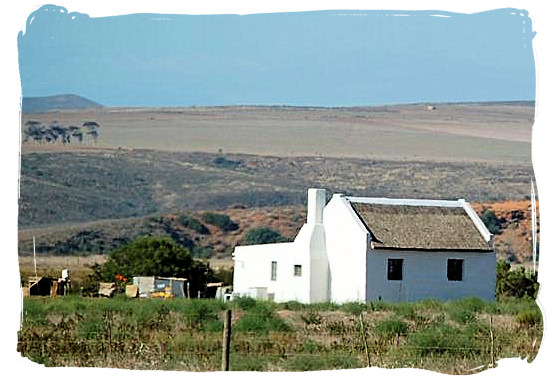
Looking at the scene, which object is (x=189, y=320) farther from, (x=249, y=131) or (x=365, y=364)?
(x=249, y=131)

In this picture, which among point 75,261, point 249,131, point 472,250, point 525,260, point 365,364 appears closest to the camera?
point 365,364

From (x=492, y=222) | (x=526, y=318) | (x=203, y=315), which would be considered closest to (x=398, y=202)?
(x=492, y=222)

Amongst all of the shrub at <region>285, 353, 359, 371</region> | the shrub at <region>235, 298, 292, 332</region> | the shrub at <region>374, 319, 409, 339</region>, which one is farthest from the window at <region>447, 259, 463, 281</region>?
the shrub at <region>285, 353, 359, 371</region>

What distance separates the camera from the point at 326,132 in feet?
115

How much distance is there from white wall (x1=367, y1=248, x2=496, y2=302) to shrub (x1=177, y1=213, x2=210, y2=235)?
1061 centimetres

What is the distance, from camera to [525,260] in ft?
88.1

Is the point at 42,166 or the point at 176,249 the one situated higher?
the point at 42,166

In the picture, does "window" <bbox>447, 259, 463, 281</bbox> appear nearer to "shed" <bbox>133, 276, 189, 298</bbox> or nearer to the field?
the field

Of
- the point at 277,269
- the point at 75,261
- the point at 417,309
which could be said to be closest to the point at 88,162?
the point at 75,261

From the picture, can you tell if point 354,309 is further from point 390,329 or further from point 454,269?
point 454,269

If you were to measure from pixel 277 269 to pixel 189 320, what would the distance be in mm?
10025

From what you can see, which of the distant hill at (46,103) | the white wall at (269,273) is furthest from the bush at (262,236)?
the distant hill at (46,103)

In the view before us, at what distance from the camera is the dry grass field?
3058cm

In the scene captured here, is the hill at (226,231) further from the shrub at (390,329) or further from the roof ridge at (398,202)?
the shrub at (390,329)
